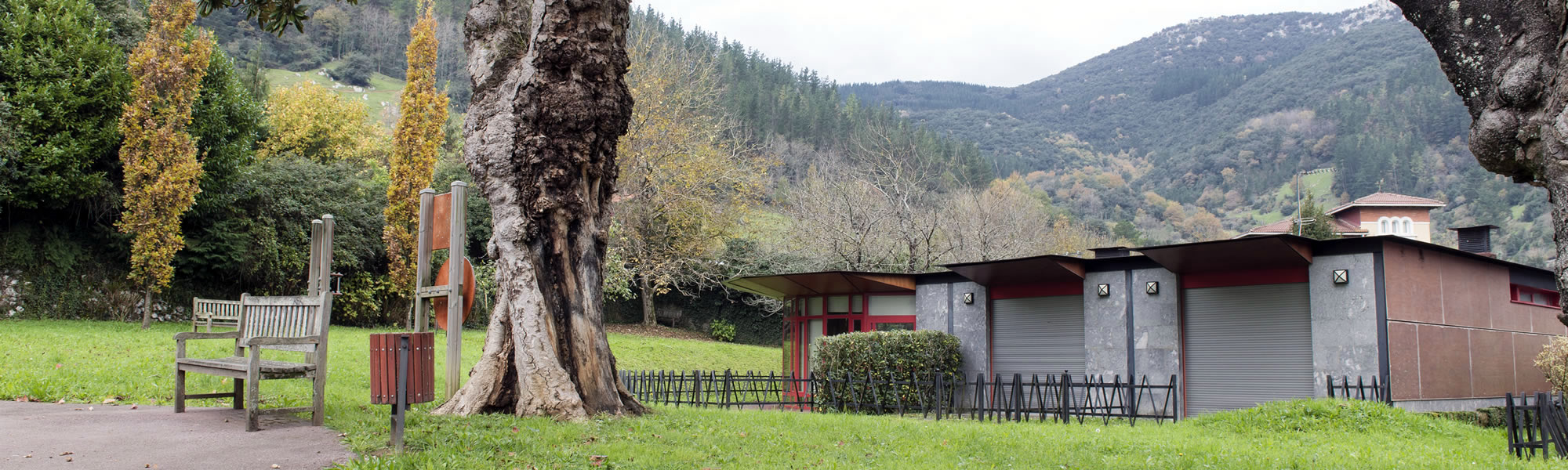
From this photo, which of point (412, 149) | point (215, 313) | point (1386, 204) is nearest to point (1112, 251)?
point (215, 313)

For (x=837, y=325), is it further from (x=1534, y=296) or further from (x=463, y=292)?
(x=1534, y=296)

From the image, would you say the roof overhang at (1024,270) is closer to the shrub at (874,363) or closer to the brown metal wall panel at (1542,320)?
the shrub at (874,363)

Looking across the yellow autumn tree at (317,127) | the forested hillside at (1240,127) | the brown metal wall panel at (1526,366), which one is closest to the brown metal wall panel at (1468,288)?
the brown metal wall panel at (1526,366)

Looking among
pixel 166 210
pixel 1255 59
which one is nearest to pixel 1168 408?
pixel 166 210

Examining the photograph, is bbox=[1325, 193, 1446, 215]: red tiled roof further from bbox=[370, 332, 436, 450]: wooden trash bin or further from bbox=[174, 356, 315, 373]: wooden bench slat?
bbox=[174, 356, 315, 373]: wooden bench slat

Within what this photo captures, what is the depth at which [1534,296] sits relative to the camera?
1700cm

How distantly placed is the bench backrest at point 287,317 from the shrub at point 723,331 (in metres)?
26.1

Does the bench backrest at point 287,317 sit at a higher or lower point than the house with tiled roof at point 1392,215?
lower

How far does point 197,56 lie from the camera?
19.4m

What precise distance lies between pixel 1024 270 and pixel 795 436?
9855mm

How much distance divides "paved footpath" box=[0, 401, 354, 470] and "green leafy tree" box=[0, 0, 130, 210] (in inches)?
524

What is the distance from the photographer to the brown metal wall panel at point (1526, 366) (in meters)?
15.9

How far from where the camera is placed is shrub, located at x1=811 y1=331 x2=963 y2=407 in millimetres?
15789

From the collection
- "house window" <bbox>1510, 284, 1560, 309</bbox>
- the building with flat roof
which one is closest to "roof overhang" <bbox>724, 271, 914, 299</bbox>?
the building with flat roof
